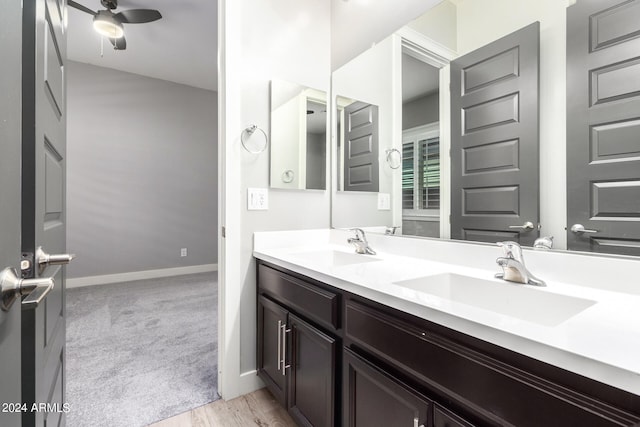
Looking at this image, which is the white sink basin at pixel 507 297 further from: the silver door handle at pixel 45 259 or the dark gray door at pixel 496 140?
the silver door handle at pixel 45 259

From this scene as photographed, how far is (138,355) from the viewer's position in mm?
2051

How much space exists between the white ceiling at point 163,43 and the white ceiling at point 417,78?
2.12 metres

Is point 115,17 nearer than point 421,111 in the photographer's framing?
No

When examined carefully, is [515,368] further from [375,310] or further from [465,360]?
[375,310]

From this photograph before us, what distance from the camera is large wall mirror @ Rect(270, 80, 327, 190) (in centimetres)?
172

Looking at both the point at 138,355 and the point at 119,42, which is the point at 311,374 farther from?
the point at 119,42

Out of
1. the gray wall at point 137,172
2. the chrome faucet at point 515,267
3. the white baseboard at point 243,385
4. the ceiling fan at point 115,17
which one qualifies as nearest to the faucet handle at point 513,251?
the chrome faucet at point 515,267

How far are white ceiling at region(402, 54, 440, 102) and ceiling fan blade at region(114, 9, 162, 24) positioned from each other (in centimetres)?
230

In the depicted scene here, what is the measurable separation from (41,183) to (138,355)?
188 cm

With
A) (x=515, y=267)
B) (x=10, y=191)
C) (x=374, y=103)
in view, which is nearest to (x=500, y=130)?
(x=515, y=267)

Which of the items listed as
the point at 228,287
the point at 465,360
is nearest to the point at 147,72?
the point at 228,287

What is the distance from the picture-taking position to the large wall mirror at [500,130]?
0.88 m

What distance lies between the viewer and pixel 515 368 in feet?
1.87

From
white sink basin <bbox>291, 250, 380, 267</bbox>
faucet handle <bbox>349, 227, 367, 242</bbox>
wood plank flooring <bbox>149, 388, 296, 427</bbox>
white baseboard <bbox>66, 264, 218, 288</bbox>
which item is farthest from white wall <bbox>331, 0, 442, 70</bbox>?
white baseboard <bbox>66, 264, 218, 288</bbox>
